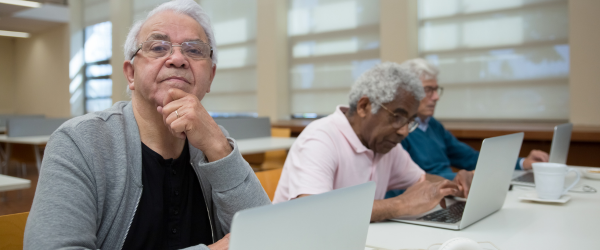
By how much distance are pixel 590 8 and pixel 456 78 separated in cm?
140

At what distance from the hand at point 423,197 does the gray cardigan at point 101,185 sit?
0.48 meters

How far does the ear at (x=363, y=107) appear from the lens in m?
1.59

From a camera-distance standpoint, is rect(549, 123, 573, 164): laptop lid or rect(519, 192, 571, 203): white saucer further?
rect(549, 123, 573, 164): laptop lid

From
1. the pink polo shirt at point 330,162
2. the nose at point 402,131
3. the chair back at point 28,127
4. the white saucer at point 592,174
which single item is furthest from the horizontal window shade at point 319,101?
the nose at point 402,131

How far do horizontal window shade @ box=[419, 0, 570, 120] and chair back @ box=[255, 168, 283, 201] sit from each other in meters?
3.52

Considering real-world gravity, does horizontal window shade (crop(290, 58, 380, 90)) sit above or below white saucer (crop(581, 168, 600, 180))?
above

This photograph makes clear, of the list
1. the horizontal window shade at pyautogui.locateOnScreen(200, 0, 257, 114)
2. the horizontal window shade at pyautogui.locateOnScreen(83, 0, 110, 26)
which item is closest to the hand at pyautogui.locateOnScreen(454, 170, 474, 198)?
the horizontal window shade at pyautogui.locateOnScreen(200, 0, 257, 114)

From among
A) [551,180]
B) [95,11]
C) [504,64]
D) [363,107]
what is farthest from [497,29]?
[95,11]

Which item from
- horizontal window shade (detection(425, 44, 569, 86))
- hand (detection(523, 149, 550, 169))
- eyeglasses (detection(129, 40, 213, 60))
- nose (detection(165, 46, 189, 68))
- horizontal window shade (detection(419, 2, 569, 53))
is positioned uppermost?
horizontal window shade (detection(419, 2, 569, 53))

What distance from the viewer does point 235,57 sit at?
702cm

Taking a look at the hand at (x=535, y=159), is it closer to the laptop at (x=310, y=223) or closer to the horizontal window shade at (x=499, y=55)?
the laptop at (x=310, y=223)

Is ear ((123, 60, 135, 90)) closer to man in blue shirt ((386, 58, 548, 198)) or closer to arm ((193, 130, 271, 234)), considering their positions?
arm ((193, 130, 271, 234))

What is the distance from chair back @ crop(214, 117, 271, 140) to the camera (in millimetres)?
4328

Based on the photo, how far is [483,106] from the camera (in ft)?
14.9
